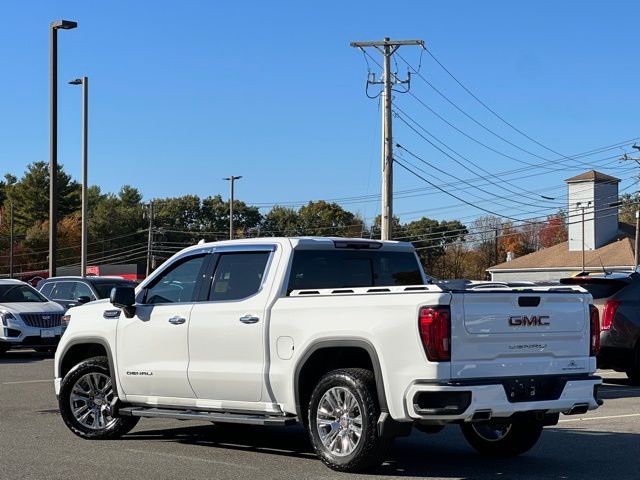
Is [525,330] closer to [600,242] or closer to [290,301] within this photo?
[290,301]

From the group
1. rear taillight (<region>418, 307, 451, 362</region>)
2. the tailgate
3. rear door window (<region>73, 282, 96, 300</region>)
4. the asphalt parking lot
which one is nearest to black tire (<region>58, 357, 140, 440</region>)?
the asphalt parking lot

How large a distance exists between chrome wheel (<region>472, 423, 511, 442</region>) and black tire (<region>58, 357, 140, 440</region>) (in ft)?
Answer: 11.4

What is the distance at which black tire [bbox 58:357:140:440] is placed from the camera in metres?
10.1

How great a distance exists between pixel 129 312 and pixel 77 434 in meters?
1.42

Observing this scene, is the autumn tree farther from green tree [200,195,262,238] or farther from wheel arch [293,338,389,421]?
wheel arch [293,338,389,421]

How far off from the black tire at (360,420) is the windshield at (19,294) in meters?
15.9

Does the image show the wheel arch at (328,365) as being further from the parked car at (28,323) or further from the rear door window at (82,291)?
the rear door window at (82,291)

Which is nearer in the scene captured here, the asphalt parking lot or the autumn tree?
the asphalt parking lot

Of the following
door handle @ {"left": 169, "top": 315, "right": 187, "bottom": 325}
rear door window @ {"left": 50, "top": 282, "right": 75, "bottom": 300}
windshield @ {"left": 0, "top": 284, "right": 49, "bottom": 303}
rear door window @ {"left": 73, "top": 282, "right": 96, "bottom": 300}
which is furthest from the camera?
rear door window @ {"left": 50, "top": 282, "right": 75, "bottom": 300}

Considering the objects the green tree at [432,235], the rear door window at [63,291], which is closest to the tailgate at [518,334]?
the rear door window at [63,291]

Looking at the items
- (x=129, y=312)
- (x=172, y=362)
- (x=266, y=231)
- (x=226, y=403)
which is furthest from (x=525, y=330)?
(x=266, y=231)

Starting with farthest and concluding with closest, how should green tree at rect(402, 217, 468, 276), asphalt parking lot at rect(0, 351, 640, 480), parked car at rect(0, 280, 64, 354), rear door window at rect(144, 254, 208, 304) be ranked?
green tree at rect(402, 217, 468, 276) < parked car at rect(0, 280, 64, 354) < rear door window at rect(144, 254, 208, 304) < asphalt parking lot at rect(0, 351, 640, 480)

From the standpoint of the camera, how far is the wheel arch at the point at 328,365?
775 centimetres

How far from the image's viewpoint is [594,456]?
888cm
